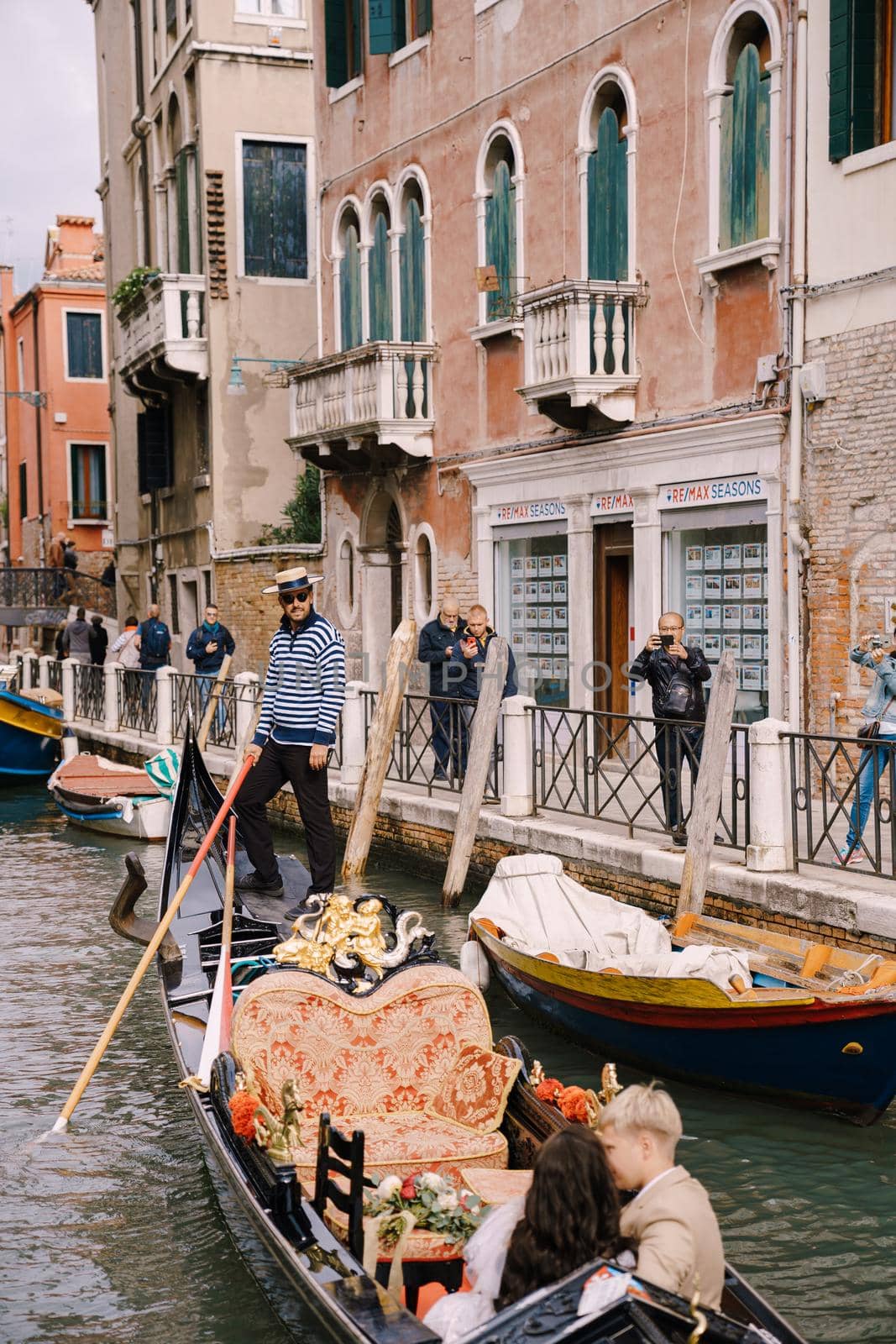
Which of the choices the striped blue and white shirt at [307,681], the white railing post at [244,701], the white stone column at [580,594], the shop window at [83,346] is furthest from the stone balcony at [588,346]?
the shop window at [83,346]

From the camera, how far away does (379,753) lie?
33.4 ft

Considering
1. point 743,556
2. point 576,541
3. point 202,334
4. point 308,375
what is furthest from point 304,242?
point 743,556

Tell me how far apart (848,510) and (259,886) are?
12.4ft

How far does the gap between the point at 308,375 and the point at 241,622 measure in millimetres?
3318

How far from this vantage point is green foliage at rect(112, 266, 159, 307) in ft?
60.5

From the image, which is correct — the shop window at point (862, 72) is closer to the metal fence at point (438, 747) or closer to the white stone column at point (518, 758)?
the white stone column at point (518, 758)

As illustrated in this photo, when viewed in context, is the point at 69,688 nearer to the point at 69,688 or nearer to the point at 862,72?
the point at 69,688

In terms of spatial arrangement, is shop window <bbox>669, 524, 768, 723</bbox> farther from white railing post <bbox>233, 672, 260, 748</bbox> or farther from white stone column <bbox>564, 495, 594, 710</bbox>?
white railing post <bbox>233, 672, 260, 748</bbox>

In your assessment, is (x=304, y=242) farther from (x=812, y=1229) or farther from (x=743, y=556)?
(x=812, y=1229)

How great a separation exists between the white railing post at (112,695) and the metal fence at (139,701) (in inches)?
1.3

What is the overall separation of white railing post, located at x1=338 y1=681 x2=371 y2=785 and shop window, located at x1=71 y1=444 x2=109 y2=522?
17.4 metres

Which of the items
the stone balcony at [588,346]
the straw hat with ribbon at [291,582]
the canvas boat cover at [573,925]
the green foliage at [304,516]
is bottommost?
the canvas boat cover at [573,925]

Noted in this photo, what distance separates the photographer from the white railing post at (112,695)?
53.1ft

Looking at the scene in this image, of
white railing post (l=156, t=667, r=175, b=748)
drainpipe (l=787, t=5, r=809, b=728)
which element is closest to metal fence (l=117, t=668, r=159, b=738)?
white railing post (l=156, t=667, r=175, b=748)
